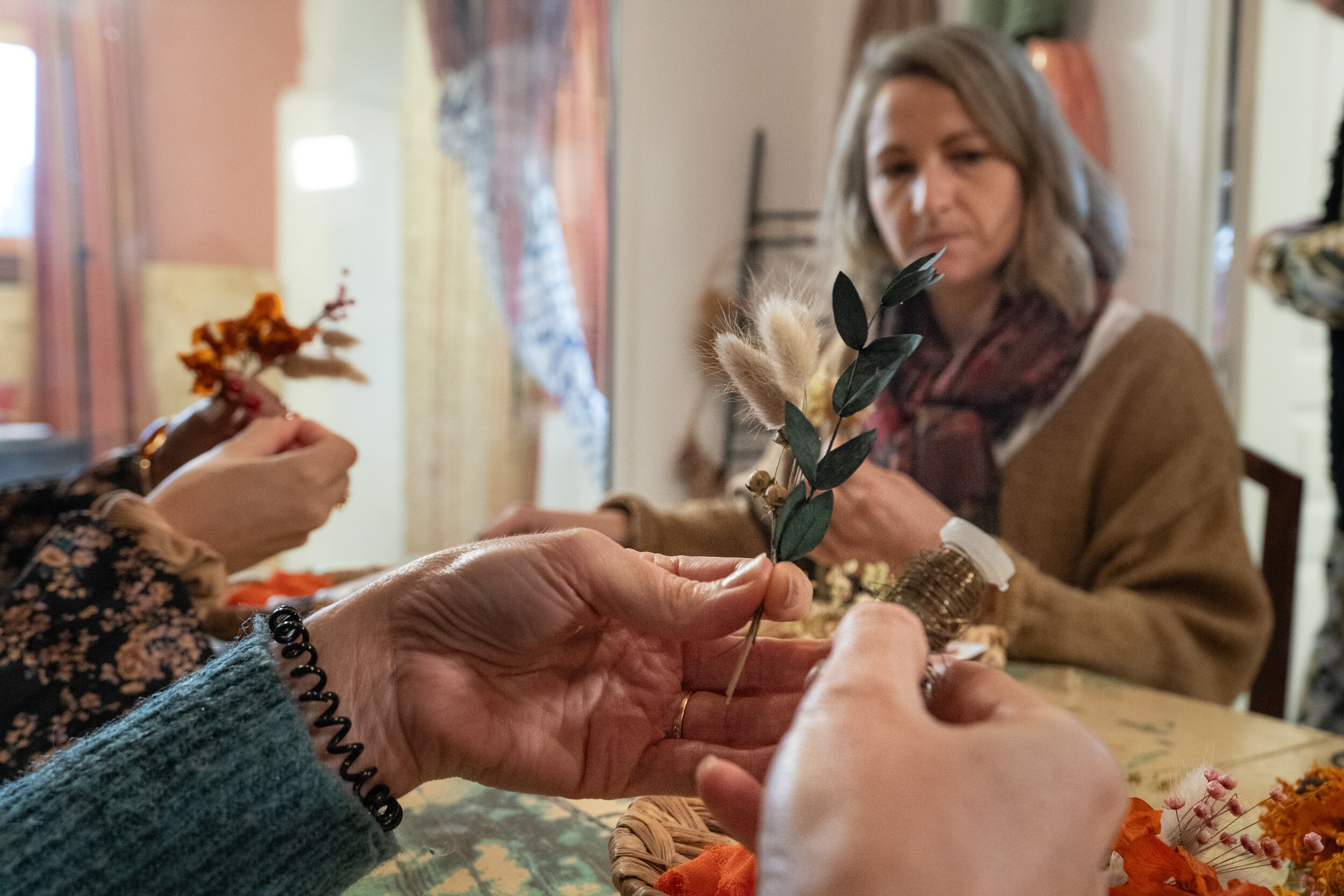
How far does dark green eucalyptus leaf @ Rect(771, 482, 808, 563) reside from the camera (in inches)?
18.3

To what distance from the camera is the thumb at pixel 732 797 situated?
364mm

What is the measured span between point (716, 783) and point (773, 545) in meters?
0.14

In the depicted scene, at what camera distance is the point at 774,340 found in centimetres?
49

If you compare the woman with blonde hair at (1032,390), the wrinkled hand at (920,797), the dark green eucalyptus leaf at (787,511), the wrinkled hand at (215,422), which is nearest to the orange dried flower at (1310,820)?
the wrinkled hand at (920,797)

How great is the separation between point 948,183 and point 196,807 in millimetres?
1273

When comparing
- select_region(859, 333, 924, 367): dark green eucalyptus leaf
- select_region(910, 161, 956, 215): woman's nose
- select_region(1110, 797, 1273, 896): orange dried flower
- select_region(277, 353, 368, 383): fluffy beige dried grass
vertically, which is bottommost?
select_region(1110, 797, 1273, 896): orange dried flower

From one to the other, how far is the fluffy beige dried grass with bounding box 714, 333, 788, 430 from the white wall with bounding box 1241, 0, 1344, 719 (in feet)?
7.52

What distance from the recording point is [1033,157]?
1396 mm

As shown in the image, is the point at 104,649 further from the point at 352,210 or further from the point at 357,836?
the point at 352,210

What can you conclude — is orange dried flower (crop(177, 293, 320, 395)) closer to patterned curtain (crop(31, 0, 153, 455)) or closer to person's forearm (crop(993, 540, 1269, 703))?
person's forearm (crop(993, 540, 1269, 703))

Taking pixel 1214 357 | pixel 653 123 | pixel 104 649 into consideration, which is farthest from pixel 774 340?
pixel 653 123

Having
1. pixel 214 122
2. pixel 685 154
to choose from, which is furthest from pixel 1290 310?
pixel 214 122

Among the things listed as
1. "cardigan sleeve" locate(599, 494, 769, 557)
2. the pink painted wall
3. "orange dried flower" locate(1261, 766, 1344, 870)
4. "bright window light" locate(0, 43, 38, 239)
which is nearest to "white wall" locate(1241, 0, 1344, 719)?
"cardigan sleeve" locate(599, 494, 769, 557)

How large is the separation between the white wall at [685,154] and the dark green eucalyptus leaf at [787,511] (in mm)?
2650
